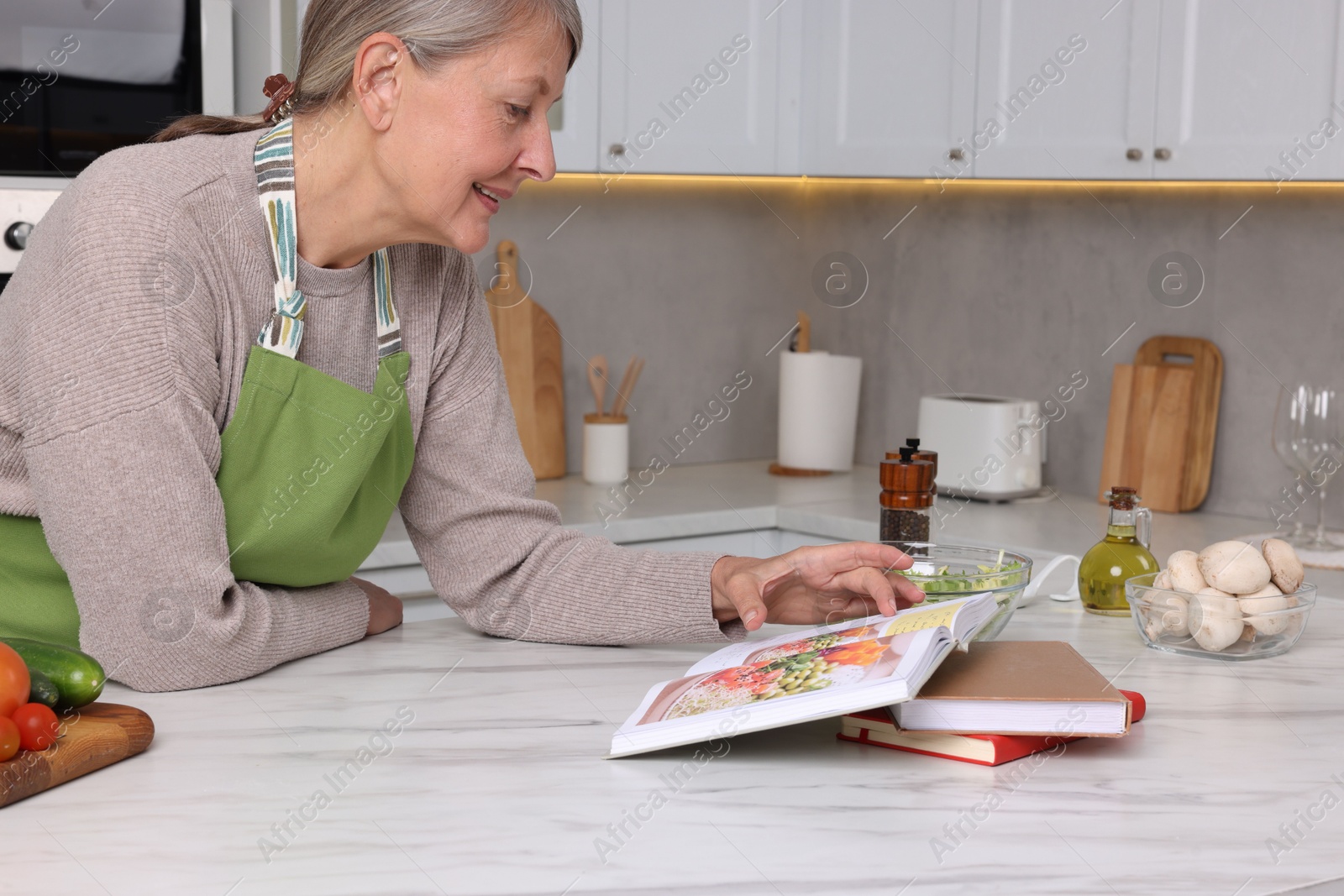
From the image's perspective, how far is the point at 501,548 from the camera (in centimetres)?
147

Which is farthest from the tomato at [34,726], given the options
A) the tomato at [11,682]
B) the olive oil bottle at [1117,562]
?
the olive oil bottle at [1117,562]

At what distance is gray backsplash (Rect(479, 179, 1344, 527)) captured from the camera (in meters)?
2.54

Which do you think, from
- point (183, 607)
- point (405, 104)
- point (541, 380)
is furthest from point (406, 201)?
point (541, 380)

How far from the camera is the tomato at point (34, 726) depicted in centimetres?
97

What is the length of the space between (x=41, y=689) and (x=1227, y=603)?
1081 millimetres

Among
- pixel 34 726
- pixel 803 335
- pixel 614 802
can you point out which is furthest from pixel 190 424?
pixel 803 335

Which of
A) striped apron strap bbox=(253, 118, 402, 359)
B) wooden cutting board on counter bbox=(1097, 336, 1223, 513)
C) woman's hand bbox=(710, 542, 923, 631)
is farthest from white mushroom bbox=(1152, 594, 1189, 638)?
wooden cutting board on counter bbox=(1097, 336, 1223, 513)

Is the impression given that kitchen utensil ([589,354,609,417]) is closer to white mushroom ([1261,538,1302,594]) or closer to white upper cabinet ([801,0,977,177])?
white upper cabinet ([801,0,977,177])

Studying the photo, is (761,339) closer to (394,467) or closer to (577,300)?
(577,300)

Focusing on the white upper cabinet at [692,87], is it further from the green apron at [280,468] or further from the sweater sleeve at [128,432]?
the sweater sleeve at [128,432]

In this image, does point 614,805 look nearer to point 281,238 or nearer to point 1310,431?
point 281,238

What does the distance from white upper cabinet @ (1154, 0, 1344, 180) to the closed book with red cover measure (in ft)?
4.45

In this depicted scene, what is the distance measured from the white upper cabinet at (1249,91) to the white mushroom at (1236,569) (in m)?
0.91

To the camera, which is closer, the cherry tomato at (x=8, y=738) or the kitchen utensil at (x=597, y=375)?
the cherry tomato at (x=8, y=738)
